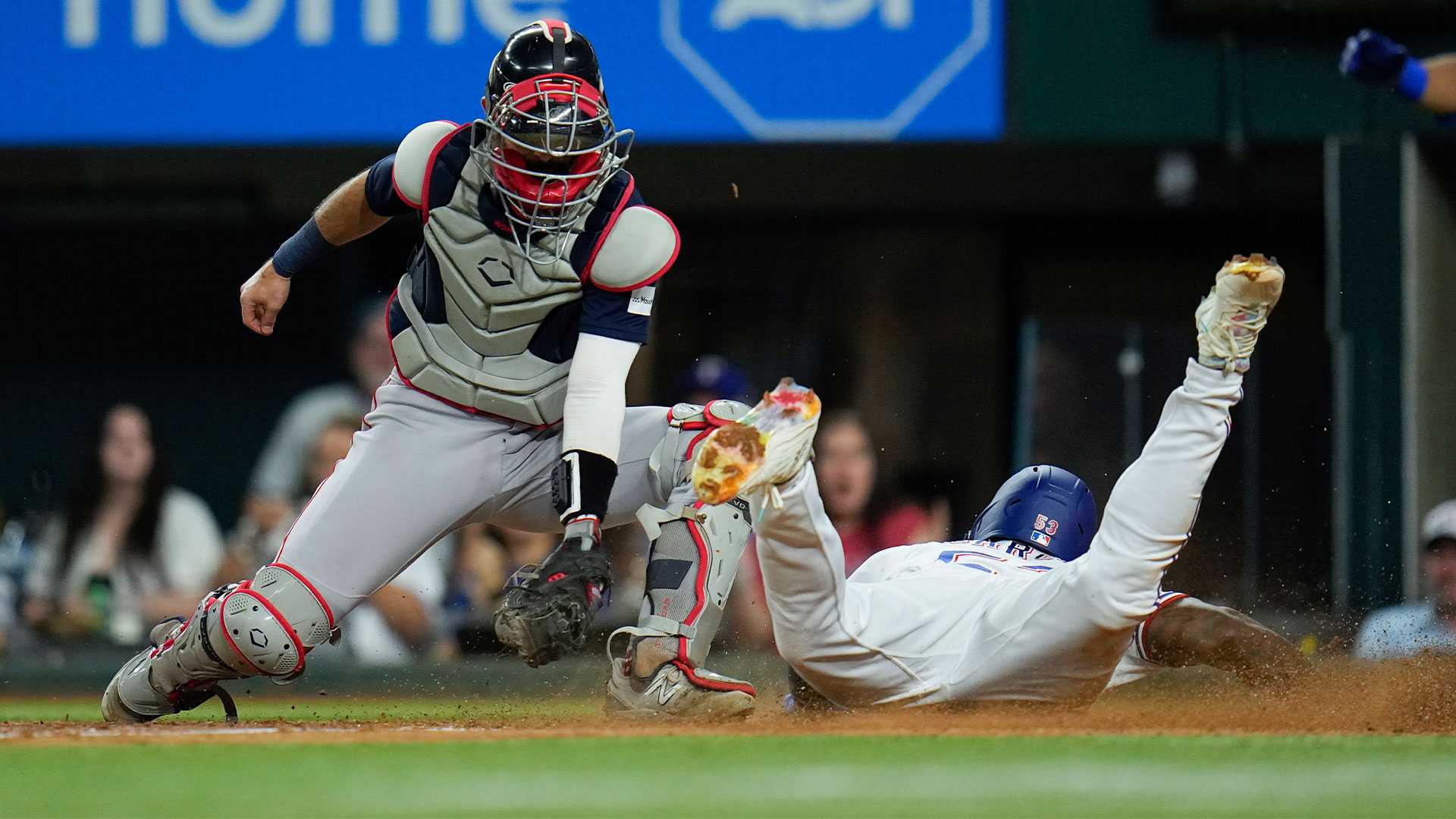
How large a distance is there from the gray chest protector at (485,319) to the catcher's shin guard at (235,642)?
610 millimetres

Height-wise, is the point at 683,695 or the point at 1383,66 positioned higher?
the point at 1383,66

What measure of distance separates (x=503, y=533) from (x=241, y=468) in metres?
2.14

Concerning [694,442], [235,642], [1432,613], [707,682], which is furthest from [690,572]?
[1432,613]

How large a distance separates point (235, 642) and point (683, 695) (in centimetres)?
105

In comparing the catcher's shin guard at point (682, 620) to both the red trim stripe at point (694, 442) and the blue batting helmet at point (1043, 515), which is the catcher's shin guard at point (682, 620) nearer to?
the red trim stripe at point (694, 442)

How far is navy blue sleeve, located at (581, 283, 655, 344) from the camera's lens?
180 inches

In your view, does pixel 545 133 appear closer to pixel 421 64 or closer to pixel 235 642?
pixel 235 642

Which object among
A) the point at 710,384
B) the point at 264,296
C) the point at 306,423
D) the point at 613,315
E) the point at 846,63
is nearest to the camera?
the point at 613,315

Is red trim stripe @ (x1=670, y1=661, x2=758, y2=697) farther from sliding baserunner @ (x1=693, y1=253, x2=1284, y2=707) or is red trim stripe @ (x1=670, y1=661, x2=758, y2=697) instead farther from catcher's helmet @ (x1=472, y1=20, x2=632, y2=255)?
catcher's helmet @ (x1=472, y1=20, x2=632, y2=255)

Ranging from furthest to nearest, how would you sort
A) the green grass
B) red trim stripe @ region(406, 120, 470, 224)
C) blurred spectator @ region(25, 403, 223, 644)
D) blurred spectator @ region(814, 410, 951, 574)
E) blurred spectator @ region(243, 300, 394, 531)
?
blurred spectator @ region(243, 300, 394, 531) → blurred spectator @ region(25, 403, 223, 644) → blurred spectator @ region(814, 410, 951, 574) → red trim stripe @ region(406, 120, 470, 224) → the green grass

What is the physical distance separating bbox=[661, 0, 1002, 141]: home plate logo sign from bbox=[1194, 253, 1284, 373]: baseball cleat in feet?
14.6

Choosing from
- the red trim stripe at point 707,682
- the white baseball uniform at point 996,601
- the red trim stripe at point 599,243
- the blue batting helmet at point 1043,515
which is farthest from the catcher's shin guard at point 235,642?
the blue batting helmet at point 1043,515

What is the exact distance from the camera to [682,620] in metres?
4.47

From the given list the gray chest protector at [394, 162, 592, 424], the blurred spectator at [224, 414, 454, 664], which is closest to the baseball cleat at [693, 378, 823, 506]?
the gray chest protector at [394, 162, 592, 424]
